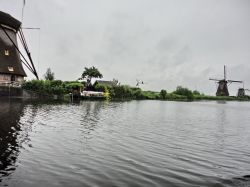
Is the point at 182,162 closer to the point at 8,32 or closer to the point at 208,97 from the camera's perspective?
the point at 8,32

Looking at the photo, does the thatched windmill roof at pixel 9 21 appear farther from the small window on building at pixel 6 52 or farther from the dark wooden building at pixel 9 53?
the small window on building at pixel 6 52

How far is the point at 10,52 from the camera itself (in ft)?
199

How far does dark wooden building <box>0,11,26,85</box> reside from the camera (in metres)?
58.3

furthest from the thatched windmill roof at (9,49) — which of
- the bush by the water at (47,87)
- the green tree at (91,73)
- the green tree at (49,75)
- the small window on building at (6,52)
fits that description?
the green tree at (91,73)

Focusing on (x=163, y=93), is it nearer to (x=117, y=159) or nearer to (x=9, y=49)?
(x=9, y=49)

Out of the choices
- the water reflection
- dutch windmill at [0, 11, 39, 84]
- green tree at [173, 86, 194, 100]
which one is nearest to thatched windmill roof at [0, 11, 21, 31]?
dutch windmill at [0, 11, 39, 84]

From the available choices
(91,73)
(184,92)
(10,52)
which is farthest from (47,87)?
(184,92)

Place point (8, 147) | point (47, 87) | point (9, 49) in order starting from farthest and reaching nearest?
1. point (47, 87)
2. point (9, 49)
3. point (8, 147)

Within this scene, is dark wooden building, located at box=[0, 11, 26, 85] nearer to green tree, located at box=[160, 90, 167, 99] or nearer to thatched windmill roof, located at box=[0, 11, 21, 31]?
thatched windmill roof, located at box=[0, 11, 21, 31]

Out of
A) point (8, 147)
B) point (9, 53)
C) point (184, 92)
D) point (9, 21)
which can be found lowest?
point (8, 147)

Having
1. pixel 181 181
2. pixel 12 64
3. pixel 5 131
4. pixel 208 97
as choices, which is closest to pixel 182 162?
pixel 181 181

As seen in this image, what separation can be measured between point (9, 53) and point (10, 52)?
35 centimetres

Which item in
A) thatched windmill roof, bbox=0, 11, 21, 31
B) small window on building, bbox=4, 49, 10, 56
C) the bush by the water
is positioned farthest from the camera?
the bush by the water

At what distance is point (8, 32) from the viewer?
201 ft
